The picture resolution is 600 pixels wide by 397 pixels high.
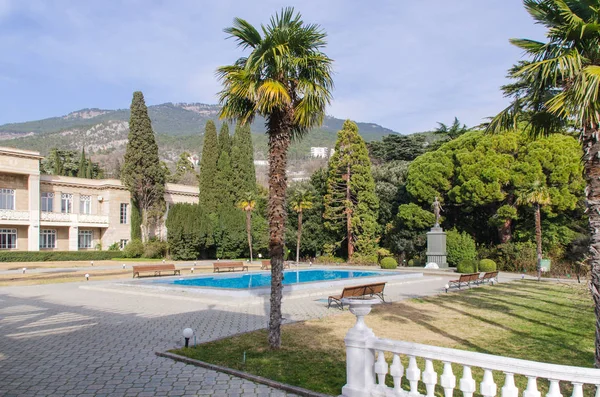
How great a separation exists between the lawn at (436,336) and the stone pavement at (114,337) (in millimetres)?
687

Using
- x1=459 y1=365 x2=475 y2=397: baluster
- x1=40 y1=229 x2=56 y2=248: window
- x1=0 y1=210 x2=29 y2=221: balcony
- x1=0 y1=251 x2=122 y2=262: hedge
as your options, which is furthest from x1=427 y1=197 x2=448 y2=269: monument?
x1=40 y1=229 x2=56 y2=248: window

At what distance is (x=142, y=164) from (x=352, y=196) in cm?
2008

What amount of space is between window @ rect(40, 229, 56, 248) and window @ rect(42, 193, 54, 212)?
2073mm

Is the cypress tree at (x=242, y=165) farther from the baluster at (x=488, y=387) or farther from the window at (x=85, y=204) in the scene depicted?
the baluster at (x=488, y=387)

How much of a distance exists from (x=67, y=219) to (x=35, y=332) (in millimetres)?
36176

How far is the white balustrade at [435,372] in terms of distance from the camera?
13.1 ft

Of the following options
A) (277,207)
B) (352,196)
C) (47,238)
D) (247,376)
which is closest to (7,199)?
(47,238)

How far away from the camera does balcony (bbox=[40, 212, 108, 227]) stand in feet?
135

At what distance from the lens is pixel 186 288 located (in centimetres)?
1745

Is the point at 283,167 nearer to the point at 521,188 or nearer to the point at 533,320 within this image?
the point at 533,320

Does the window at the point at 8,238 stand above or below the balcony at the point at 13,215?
below

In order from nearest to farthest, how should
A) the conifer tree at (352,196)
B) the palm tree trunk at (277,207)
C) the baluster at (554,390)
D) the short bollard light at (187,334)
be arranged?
the baluster at (554,390) → the palm tree trunk at (277,207) → the short bollard light at (187,334) → the conifer tree at (352,196)

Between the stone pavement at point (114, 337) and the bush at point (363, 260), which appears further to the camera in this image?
the bush at point (363, 260)

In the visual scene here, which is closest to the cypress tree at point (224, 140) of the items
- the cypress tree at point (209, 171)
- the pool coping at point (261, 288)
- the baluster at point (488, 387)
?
the cypress tree at point (209, 171)
